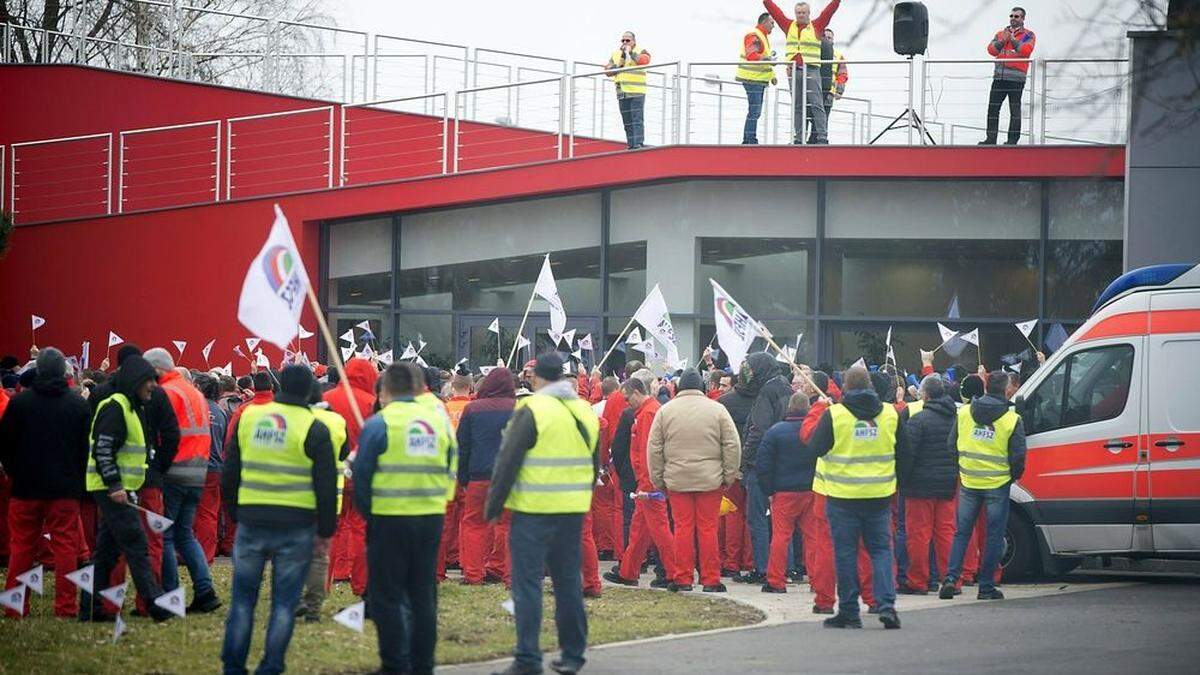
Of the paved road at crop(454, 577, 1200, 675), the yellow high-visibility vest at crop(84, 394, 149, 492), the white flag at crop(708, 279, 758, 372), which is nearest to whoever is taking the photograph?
the paved road at crop(454, 577, 1200, 675)

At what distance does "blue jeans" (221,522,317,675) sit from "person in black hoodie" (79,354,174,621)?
97.1 inches

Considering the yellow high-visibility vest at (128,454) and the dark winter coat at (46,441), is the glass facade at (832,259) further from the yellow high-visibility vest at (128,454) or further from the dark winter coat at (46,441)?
the yellow high-visibility vest at (128,454)

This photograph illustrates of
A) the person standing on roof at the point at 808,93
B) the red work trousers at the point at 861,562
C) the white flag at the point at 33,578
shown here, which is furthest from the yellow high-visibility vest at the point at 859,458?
the person standing on roof at the point at 808,93

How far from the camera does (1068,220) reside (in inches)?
899

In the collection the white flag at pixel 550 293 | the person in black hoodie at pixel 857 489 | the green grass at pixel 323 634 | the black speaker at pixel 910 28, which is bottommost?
the green grass at pixel 323 634

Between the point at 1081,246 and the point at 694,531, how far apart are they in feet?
35.3

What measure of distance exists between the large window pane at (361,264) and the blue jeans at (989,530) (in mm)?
13302

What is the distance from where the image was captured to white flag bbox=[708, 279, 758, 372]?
15680 mm

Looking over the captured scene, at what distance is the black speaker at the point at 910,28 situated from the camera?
18.5ft

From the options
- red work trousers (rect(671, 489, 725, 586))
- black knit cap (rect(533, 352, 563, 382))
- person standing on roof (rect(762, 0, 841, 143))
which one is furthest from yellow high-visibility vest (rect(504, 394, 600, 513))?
person standing on roof (rect(762, 0, 841, 143))

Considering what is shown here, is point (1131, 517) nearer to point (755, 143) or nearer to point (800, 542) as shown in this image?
point (800, 542)

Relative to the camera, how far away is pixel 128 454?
1155 centimetres

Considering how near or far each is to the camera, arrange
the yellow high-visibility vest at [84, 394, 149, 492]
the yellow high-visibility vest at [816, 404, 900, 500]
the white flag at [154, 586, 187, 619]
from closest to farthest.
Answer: the white flag at [154, 586, 187, 619]
the yellow high-visibility vest at [84, 394, 149, 492]
the yellow high-visibility vest at [816, 404, 900, 500]

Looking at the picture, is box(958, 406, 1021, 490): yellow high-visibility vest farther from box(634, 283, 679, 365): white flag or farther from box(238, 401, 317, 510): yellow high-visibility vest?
box(238, 401, 317, 510): yellow high-visibility vest
